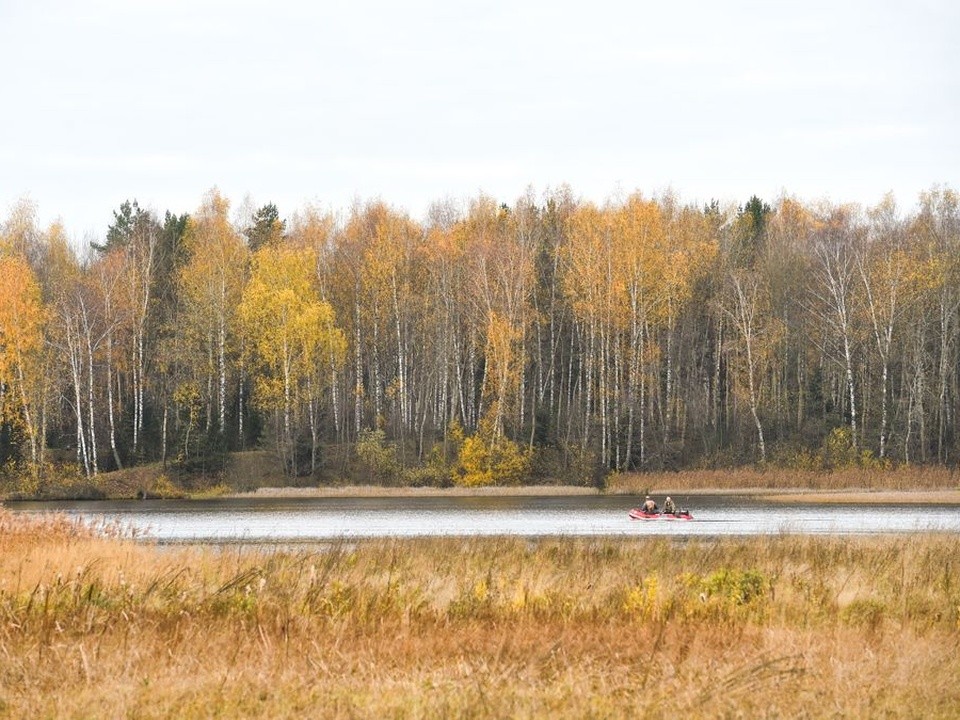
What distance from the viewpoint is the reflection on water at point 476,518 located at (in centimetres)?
3559

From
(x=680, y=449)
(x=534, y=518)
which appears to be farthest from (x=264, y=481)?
(x=534, y=518)

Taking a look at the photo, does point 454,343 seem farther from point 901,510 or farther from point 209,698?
point 209,698

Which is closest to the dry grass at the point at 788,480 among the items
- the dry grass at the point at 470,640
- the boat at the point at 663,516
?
the boat at the point at 663,516

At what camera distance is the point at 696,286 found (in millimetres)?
75812

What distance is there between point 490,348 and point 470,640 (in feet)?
179

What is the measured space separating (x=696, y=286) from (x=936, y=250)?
13798 mm

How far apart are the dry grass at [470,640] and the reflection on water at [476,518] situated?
9.60 m

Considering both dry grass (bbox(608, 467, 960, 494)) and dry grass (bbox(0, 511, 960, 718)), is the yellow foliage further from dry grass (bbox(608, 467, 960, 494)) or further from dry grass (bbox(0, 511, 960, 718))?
dry grass (bbox(0, 511, 960, 718))

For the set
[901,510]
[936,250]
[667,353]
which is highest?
[936,250]

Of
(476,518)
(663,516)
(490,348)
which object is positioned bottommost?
(476,518)

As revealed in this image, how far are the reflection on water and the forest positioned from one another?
770cm

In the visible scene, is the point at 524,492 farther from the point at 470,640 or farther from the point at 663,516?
the point at 470,640

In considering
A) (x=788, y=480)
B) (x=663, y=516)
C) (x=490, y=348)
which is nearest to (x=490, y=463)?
(x=490, y=348)

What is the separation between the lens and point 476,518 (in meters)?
44.8
